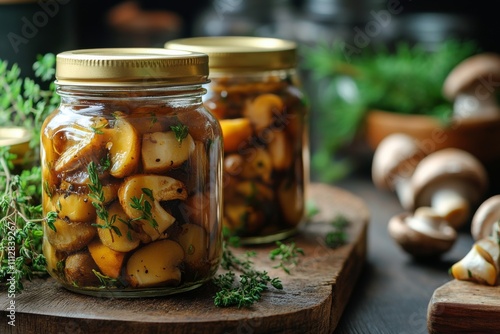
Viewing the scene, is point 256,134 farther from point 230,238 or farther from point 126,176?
point 126,176

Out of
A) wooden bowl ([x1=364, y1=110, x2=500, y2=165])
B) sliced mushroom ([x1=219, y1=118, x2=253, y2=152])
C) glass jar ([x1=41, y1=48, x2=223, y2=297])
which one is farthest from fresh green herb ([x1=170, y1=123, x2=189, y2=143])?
wooden bowl ([x1=364, y1=110, x2=500, y2=165])

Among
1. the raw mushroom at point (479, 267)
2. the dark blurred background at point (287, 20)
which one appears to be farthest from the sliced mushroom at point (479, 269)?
the dark blurred background at point (287, 20)

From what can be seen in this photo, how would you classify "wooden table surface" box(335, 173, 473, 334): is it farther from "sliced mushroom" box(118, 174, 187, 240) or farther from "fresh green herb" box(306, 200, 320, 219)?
"sliced mushroom" box(118, 174, 187, 240)

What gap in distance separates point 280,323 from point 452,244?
19.2 inches

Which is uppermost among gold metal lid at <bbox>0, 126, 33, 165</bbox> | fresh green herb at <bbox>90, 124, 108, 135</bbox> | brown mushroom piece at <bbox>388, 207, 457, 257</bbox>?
fresh green herb at <bbox>90, 124, 108, 135</bbox>

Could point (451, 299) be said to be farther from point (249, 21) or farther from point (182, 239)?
point (249, 21)

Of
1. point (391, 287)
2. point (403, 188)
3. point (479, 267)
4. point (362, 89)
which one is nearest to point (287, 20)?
point (362, 89)

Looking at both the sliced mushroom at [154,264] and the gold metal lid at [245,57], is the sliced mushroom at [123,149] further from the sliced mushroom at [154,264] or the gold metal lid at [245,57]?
the gold metal lid at [245,57]

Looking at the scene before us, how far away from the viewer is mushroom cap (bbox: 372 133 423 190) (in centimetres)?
165

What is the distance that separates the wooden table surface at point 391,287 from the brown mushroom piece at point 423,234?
3cm

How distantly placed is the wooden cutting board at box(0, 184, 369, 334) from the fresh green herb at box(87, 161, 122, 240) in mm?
95

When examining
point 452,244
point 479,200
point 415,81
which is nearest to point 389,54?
point 415,81

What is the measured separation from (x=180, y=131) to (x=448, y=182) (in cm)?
75

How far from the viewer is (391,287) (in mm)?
1211
